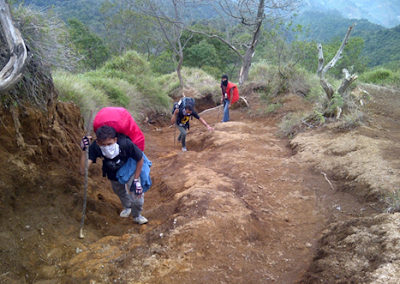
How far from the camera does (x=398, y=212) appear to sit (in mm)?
3121

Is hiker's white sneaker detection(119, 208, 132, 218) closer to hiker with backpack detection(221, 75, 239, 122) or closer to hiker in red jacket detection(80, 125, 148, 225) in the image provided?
hiker in red jacket detection(80, 125, 148, 225)

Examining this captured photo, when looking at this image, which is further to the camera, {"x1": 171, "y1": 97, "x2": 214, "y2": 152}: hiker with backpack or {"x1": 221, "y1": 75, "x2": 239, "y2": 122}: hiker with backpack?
{"x1": 221, "y1": 75, "x2": 239, "y2": 122}: hiker with backpack

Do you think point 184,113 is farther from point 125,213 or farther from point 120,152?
point 120,152

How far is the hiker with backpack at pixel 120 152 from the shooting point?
10.1ft

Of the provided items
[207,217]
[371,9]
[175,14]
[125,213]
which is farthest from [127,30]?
A: [371,9]

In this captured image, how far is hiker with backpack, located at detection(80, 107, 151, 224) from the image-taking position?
10.1ft

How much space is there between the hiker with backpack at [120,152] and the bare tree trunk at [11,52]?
974mm

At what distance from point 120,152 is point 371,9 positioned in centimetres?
12841

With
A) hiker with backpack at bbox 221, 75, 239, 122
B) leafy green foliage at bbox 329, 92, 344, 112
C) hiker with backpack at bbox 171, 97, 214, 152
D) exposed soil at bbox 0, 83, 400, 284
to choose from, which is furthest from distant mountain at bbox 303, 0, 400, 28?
exposed soil at bbox 0, 83, 400, 284

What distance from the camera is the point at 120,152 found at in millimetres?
3246

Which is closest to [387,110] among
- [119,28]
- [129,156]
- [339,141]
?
[339,141]

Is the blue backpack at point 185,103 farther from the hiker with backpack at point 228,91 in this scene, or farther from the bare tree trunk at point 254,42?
the bare tree trunk at point 254,42

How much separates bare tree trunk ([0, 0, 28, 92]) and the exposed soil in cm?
49

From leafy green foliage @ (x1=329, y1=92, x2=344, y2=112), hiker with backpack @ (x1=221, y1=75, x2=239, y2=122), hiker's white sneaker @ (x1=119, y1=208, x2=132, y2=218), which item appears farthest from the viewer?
hiker with backpack @ (x1=221, y1=75, x2=239, y2=122)
